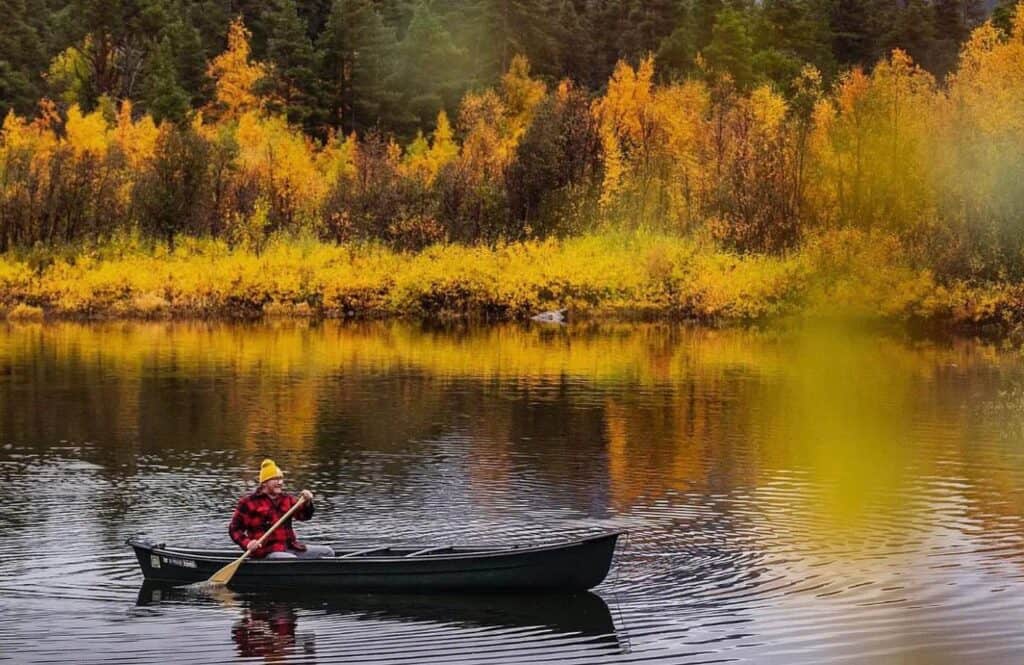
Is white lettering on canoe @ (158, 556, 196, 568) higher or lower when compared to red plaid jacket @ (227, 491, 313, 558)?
lower

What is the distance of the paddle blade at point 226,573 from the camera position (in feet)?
67.1

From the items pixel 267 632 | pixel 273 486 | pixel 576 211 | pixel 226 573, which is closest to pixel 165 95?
pixel 576 211

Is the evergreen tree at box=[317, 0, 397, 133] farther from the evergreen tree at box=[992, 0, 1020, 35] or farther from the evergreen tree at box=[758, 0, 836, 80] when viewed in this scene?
the evergreen tree at box=[992, 0, 1020, 35]

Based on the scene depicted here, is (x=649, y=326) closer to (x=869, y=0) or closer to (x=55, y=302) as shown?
(x=55, y=302)

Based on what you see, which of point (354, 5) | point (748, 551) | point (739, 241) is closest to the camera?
point (748, 551)

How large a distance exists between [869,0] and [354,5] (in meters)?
39.0

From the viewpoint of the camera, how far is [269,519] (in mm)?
21016

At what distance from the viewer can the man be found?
20.8 meters

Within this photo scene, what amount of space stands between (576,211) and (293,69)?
36.3 metres

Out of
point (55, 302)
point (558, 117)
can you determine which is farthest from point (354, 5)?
point (55, 302)

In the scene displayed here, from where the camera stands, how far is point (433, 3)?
395 ft

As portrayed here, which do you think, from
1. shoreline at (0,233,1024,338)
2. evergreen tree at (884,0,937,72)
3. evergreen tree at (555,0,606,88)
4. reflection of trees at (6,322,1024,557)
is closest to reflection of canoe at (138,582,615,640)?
reflection of trees at (6,322,1024,557)

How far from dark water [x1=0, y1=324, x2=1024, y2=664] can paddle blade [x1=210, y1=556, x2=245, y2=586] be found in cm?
29

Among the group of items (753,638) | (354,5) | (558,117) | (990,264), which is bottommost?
(753,638)
